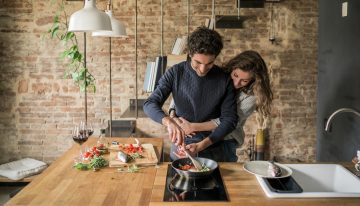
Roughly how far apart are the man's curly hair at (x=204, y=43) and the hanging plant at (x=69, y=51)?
7.75 ft

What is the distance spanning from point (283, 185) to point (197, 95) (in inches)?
31.1

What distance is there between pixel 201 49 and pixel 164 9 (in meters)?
2.58

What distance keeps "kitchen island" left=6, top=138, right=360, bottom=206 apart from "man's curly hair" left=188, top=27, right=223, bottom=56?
67 centimetres

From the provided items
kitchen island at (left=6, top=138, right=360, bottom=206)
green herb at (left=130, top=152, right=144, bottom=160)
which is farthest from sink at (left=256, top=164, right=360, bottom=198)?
green herb at (left=130, top=152, right=144, bottom=160)

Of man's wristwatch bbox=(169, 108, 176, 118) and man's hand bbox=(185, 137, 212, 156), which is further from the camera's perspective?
man's wristwatch bbox=(169, 108, 176, 118)

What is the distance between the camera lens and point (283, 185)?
1813 mm

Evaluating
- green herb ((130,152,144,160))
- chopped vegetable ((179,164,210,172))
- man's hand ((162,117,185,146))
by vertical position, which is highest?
man's hand ((162,117,185,146))

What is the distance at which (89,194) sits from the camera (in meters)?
1.75

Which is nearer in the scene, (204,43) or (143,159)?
(204,43)

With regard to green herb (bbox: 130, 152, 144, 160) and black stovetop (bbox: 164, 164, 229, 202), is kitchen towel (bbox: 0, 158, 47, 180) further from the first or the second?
black stovetop (bbox: 164, 164, 229, 202)

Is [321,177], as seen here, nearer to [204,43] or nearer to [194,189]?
[194,189]

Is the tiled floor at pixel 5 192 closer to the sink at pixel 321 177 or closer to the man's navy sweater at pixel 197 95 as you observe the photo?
the man's navy sweater at pixel 197 95

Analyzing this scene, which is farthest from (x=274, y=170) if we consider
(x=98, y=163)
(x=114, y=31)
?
(x=114, y=31)

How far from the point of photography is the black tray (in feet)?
5.67
